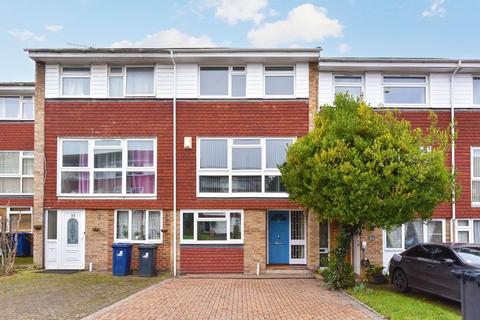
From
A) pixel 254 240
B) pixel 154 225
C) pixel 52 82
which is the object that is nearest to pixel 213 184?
pixel 254 240

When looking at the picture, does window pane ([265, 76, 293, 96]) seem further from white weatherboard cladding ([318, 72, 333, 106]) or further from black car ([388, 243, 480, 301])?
black car ([388, 243, 480, 301])

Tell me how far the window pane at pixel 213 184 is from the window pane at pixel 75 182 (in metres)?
3.99

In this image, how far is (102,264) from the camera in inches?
540

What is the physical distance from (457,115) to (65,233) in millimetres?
14018

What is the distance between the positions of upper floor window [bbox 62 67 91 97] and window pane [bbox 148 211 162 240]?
476 cm

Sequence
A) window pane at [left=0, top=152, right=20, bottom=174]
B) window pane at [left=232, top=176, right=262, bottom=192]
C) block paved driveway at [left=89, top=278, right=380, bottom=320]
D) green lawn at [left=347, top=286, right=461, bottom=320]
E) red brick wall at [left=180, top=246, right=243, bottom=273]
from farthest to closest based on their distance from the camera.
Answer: window pane at [left=0, top=152, right=20, bottom=174], window pane at [left=232, top=176, right=262, bottom=192], red brick wall at [left=180, top=246, right=243, bottom=273], block paved driveway at [left=89, top=278, right=380, bottom=320], green lawn at [left=347, top=286, right=461, bottom=320]

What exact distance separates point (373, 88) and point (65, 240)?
1180 cm

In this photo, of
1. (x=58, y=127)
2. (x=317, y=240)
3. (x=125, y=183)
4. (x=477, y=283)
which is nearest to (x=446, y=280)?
(x=477, y=283)

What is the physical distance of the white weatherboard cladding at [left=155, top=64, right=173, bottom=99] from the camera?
46.0 feet

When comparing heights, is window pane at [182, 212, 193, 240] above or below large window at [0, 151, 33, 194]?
below

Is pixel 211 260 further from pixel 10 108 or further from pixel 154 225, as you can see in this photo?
pixel 10 108

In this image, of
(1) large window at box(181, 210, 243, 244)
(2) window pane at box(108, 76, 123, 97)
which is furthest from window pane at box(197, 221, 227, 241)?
(2) window pane at box(108, 76, 123, 97)

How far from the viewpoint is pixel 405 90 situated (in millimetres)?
14344

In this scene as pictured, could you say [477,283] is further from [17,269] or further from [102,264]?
[17,269]
